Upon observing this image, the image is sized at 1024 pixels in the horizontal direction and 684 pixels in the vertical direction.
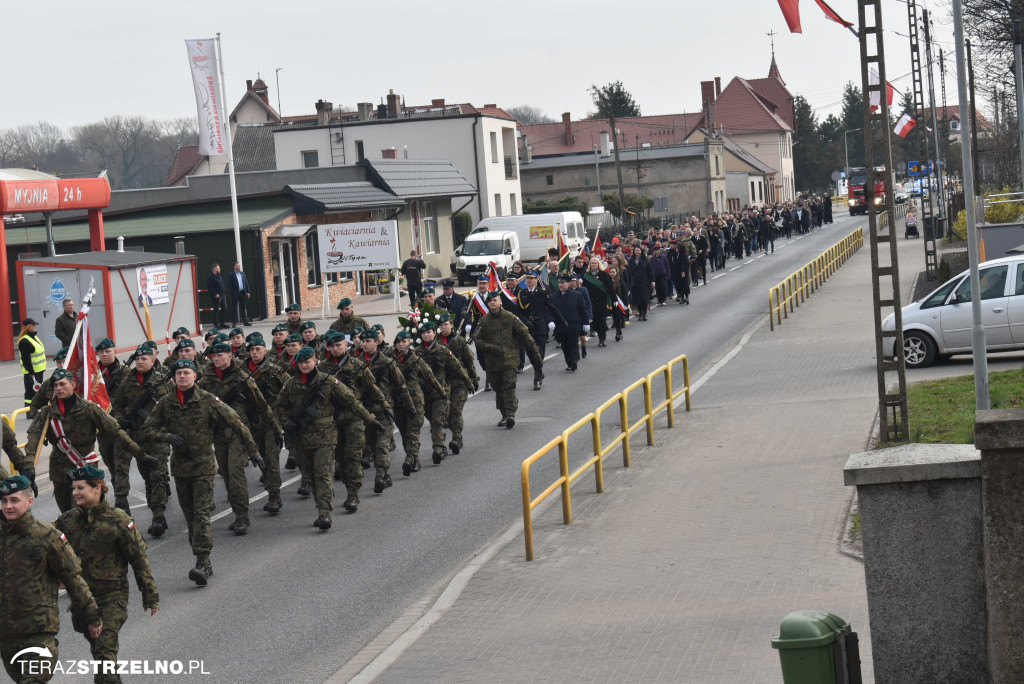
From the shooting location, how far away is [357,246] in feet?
A: 121

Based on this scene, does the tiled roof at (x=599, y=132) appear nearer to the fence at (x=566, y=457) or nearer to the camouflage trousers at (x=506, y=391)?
the camouflage trousers at (x=506, y=391)

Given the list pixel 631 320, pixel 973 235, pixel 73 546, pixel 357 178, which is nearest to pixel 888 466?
pixel 73 546

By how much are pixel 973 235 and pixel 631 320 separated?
1827 centimetres

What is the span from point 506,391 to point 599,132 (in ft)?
295

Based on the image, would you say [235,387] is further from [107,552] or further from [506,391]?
[506,391]

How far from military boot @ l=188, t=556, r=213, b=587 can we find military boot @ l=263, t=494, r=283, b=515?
2.50m

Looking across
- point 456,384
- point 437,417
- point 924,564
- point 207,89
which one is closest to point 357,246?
point 207,89

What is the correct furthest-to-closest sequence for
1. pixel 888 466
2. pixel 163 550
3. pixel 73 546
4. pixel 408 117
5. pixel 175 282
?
pixel 408 117
pixel 175 282
pixel 163 550
pixel 73 546
pixel 888 466

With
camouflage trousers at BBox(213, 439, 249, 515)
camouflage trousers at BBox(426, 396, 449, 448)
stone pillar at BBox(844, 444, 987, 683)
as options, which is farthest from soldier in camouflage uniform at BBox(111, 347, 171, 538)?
stone pillar at BBox(844, 444, 987, 683)

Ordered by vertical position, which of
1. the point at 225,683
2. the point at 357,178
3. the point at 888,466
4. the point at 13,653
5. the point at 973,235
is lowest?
the point at 225,683

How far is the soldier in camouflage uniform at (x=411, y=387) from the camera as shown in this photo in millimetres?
15328

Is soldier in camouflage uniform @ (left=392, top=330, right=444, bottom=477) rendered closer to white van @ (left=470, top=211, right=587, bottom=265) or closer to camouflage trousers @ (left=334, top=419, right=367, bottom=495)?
camouflage trousers @ (left=334, top=419, right=367, bottom=495)

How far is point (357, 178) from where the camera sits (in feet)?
152

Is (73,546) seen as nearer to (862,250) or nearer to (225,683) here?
(225,683)
